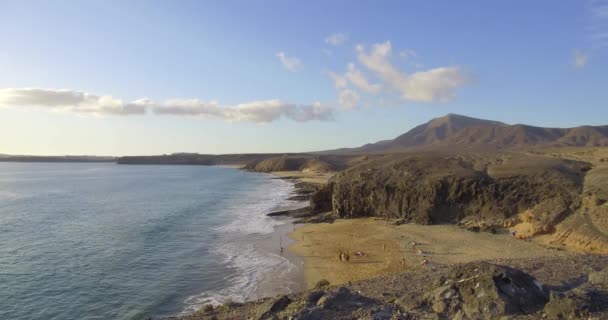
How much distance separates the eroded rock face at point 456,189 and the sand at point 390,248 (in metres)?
3.15

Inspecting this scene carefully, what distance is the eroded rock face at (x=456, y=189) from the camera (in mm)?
37031

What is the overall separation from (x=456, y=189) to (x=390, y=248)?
12.2 meters

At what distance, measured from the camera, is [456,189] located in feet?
136

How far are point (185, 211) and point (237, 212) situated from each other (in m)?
6.78

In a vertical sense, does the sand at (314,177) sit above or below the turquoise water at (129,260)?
above

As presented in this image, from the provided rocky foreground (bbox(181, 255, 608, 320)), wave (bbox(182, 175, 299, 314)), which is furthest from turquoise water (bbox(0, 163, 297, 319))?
rocky foreground (bbox(181, 255, 608, 320))

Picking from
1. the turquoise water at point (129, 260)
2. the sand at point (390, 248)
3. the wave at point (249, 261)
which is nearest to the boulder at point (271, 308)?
the wave at point (249, 261)

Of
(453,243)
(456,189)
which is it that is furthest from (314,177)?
(453,243)

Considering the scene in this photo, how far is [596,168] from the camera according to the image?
41031mm

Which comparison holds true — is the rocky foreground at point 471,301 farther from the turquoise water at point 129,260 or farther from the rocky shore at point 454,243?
the turquoise water at point 129,260

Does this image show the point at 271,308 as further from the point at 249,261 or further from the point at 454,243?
the point at 454,243

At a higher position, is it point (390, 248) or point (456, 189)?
point (456, 189)

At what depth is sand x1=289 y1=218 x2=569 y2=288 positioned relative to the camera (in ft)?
91.4

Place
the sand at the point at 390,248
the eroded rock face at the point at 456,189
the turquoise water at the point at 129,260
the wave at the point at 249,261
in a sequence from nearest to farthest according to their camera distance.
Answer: the turquoise water at the point at 129,260 < the wave at the point at 249,261 < the sand at the point at 390,248 < the eroded rock face at the point at 456,189
